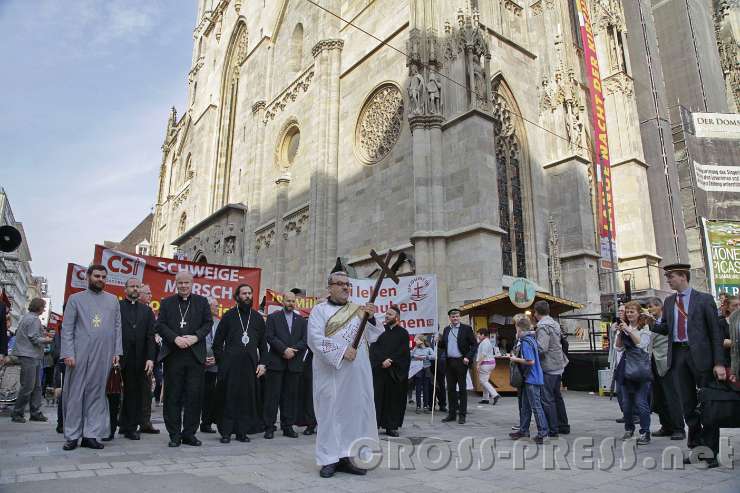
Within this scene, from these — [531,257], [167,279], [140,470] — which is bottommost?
[140,470]

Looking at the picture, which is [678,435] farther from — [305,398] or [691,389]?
[305,398]

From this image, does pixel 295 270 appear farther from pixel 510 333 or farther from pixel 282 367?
pixel 282 367

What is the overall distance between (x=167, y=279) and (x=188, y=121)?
98.5 feet

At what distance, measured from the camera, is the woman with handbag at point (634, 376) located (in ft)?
18.5

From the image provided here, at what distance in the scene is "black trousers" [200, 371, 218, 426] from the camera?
6520 mm

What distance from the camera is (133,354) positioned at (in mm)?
5746

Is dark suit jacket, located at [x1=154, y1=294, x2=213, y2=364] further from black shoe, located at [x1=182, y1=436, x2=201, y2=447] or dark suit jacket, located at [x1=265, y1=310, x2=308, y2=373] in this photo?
dark suit jacket, located at [x1=265, y1=310, x2=308, y2=373]

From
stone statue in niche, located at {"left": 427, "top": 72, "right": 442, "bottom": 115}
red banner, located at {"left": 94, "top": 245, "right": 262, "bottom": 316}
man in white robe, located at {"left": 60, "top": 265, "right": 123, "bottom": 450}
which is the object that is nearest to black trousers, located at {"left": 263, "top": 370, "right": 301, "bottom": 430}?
man in white robe, located at {"left": 60, "top": 265, "right": 123, "bottom": 450}

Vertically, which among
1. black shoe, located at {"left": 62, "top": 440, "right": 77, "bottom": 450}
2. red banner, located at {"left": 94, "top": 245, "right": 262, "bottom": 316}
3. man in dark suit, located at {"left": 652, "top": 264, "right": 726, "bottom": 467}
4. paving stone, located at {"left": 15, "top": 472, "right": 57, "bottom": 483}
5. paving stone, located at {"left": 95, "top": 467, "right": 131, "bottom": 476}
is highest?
red banner, located at {"left": 94, "top": 245, "right": 262, "bottom": 316}

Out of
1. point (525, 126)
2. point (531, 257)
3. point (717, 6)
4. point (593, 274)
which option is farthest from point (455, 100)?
point (717, 6)

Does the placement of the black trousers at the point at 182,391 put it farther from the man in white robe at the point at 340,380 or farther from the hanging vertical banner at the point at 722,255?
the hanging vertical banner at the point at 722,255

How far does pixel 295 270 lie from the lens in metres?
20.6

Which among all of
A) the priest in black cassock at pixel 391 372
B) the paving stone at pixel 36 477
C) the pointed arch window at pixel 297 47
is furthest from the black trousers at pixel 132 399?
the pointed arch window at pixel 297 47

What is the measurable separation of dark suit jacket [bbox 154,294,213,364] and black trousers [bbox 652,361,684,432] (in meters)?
5.21
